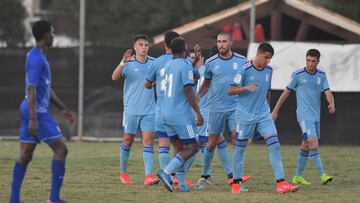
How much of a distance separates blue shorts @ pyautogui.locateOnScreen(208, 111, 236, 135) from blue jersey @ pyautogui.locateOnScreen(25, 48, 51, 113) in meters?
3.71

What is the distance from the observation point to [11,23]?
1613 inches

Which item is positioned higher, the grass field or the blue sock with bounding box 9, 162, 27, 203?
the blue sock with bounding box 9, 162, 27, 203

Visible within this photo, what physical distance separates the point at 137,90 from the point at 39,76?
13.3ft

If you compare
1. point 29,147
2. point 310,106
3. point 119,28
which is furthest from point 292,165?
point 119,28

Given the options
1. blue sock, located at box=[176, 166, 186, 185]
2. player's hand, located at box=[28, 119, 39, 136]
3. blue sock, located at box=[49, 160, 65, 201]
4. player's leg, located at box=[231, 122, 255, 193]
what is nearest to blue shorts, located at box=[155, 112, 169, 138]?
blue sock, located at box=[176, 166, 186, 185]

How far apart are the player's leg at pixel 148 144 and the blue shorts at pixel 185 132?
4.42ft

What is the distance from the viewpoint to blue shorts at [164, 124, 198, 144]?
42.3 feet

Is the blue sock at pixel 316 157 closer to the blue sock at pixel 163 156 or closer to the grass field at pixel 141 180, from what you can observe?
the grass field at pixel 141 180

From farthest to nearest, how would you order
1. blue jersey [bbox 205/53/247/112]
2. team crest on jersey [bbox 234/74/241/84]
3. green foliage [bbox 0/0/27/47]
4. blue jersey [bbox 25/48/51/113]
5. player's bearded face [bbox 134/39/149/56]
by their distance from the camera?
green foliage [bbox 0/0/27/47] → player's bearded face [bbox 134/39/149/56] → blue jersey [bbox 205/53/247/112] → team crest on jersey [bbox 234/74/241/84] → blue jersey [bbox 25/48/51/113]

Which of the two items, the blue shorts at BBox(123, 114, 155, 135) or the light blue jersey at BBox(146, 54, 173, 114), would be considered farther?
the blue shorts at BBox(123, 114, 155, 135)

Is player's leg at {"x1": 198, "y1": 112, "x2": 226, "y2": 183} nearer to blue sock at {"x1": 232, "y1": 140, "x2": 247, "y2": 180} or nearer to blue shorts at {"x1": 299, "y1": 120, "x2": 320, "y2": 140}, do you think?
blue sock at {"x1": 232, "y1": 140, "x2": 247, "y2": 180}

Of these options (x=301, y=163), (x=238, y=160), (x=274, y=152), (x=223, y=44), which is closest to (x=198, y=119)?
(x=238, y=160)

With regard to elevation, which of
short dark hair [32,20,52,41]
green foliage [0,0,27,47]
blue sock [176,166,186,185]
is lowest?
blue sock [176,166,186,185]

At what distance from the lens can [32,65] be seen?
1080 cm
